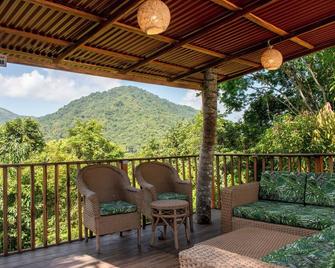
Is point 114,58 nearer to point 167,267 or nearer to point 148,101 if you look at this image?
point 167,267

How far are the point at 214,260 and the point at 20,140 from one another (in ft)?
54.9

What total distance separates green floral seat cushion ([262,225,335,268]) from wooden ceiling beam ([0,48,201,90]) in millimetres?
3620

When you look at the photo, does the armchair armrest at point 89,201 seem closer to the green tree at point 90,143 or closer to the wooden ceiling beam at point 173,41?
the wooden ceiling beam at point 173,41

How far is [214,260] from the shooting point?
4.89 ft

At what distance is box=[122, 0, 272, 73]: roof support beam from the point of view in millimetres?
3476

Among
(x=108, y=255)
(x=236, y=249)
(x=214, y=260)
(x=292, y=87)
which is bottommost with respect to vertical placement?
Result: (x=108, y=255)

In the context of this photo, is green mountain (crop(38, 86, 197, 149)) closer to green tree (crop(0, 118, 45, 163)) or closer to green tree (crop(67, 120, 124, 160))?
green tree (crop(67, 120, 124, 160))

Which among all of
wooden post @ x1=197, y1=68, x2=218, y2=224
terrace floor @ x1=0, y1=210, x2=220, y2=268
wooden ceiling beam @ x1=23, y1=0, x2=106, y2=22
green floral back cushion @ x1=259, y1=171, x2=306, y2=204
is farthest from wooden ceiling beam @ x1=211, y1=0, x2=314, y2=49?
terrace floor @ x1=0, y1=210, x2=220, y2=268

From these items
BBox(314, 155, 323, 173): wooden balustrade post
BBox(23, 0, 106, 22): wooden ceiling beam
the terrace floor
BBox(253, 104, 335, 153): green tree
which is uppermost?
BBox(23, 0, 106, 22): wooden ceiling beam

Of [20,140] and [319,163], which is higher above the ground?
[20,140]

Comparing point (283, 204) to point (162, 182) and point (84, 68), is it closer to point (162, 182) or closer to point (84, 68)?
point (162, 182)

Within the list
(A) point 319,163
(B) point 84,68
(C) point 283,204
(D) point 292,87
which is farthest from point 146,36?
(D) point 292,87

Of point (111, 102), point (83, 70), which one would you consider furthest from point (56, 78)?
point (83, 70)

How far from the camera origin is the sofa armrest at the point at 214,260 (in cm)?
139
